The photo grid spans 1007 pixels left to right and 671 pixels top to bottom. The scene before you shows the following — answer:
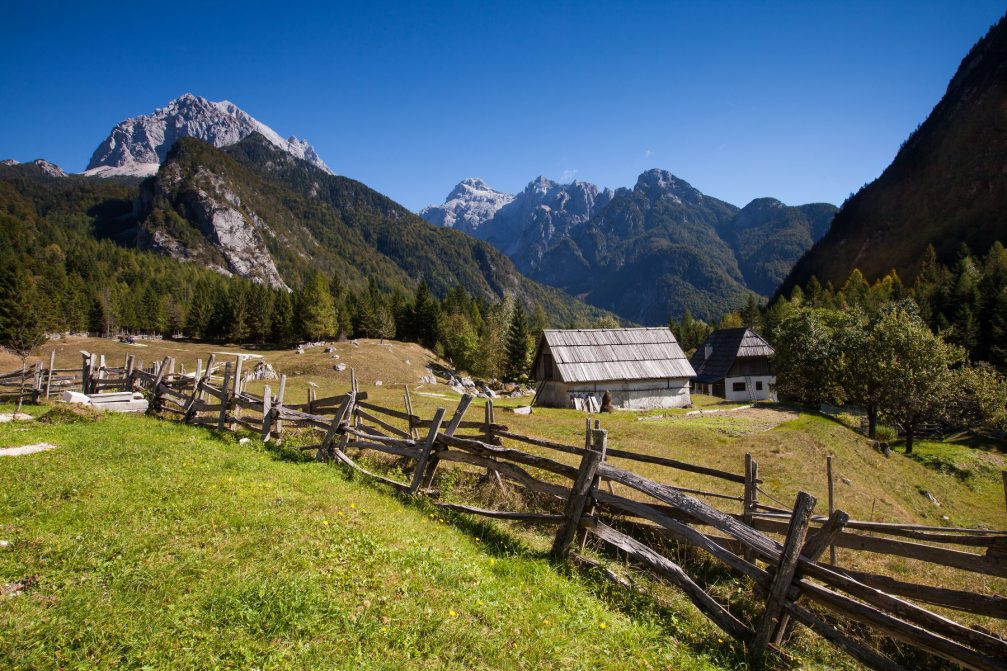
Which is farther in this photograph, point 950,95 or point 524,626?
point 950,95

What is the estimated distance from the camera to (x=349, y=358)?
5378cm

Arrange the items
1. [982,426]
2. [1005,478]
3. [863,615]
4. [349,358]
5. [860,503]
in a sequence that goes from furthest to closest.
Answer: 1. [349,358]
2. [982,426]
3. [860,503]
4. [1005,478]
5. [863,615]

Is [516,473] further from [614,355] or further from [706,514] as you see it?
[614,355]

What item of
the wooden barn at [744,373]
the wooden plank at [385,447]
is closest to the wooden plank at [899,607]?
the wooden plank at [385,447]

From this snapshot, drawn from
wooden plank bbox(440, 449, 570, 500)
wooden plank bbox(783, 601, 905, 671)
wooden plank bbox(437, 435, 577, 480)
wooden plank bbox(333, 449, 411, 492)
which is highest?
wooden plank bbox(437, 435, 577, 480)

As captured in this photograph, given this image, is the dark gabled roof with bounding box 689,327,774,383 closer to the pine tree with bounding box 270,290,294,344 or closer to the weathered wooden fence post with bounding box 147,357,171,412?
the weathered wooden fence post with bounding box 147,357,171,412

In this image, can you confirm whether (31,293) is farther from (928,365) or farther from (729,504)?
(928,365)

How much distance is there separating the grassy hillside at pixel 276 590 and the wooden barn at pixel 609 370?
28.4 meters

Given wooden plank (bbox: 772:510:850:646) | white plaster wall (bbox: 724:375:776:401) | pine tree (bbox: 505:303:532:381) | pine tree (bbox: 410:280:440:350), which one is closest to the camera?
wooden plank (bbox: 772:510:850:646)

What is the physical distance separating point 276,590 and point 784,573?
544cm

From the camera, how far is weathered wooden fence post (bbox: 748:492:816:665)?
505 centimetres

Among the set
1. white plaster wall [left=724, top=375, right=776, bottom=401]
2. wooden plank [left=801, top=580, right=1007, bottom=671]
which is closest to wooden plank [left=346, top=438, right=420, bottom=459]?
wooden plank [left=801, top=580, right=1007, bottom=671]

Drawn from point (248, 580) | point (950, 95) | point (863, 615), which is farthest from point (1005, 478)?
point (950, 95)

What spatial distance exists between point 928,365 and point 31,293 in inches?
3410
